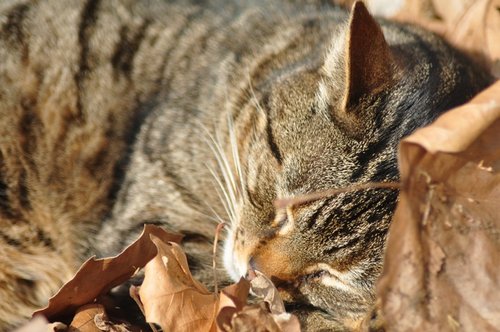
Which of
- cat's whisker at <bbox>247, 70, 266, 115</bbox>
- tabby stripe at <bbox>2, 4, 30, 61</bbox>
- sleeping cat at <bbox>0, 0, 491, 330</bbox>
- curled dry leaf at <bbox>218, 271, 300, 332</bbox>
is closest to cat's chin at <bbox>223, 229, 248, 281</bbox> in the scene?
sleeping cat at <bbox>0, 0, 491, 330</bbox>

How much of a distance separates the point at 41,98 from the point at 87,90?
0.54 feet

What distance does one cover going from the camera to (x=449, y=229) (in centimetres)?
180

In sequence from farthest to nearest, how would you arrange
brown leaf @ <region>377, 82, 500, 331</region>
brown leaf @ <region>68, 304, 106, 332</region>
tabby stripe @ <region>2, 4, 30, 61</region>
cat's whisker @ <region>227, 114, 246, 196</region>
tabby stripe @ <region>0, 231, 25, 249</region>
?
tabby stripe @ <region>2, 4, 30, 61</region>, tabby stripe @ <region>0, 231, 25, 249</region>, cat's whisker @ <region>227, 114, 246, 196</region>, brown leaf @ <region>68, 304, 106, 332</region>, brown leaf @ <region>377, 82, 500, 331</region>

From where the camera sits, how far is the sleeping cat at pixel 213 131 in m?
2.00

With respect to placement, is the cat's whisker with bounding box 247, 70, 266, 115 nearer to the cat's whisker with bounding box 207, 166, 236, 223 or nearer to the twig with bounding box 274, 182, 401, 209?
the cat's whisker with bounding box 207, 166, 236, 223

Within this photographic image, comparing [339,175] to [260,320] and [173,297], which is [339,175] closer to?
[260,320]

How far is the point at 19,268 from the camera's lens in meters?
→ 2.42

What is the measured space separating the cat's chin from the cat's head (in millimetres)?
20

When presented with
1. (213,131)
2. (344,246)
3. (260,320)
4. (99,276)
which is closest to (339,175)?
(344,246)

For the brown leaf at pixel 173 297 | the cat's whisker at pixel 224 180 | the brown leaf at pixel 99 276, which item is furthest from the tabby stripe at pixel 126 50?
the brown leaf at pixel 173 297

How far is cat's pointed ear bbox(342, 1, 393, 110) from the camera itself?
Answer: 6.24ft

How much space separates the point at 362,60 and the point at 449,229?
51 cm

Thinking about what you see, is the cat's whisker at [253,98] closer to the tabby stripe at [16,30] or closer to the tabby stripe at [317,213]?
the tabby stripe at [317,213]

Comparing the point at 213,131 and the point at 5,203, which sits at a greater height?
the point at 213,131
